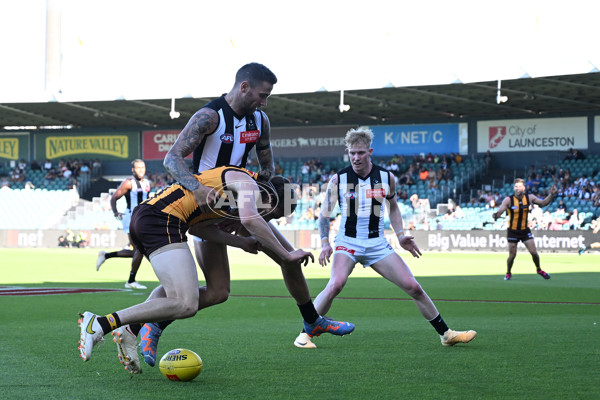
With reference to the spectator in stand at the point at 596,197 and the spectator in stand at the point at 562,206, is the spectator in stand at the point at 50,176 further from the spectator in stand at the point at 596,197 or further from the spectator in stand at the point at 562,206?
the spectator in stand at the point at 596,197

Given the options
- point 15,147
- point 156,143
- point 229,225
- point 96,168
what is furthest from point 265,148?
point 15,147

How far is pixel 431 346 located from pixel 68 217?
45.3 m

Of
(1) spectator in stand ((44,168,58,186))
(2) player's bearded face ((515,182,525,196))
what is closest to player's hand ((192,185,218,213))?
(2) player's bearded face ((515,182,525,196))

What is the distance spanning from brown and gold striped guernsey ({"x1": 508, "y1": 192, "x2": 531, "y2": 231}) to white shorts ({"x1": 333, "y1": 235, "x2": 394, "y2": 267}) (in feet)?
40.7

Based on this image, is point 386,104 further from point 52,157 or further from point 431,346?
point 431,346

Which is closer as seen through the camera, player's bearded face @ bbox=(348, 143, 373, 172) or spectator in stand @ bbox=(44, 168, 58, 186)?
player's bearded face @ bbox=(348, 143, 373, 172)

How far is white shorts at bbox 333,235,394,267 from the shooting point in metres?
9.09

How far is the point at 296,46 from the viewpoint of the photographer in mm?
44906

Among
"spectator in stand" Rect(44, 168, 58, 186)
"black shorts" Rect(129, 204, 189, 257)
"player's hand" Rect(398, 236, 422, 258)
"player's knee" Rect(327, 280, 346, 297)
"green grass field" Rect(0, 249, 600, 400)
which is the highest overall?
"spectator in stand" Rect(44, 168, 58, 186)

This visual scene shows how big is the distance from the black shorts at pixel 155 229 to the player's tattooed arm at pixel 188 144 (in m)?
0.32

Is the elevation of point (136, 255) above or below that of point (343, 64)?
below

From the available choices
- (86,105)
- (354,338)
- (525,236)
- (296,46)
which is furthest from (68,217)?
(354,338)

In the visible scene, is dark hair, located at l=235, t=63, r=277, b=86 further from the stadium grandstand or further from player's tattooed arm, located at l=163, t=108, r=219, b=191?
the stadium grandstand

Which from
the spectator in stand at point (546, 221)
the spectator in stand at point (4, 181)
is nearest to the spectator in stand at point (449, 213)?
the spectator in stand at point (546, 221)
